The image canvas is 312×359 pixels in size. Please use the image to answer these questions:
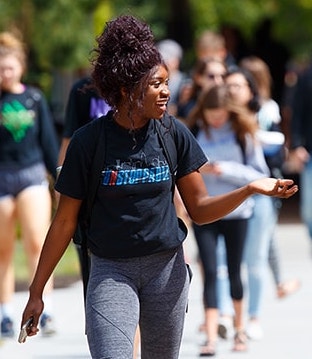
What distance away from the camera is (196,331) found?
31.5 ft

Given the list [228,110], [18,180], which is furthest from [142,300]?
[18,180]

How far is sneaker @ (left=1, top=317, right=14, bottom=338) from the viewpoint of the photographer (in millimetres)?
9367

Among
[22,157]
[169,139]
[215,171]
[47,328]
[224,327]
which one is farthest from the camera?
[47,328]

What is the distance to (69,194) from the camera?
5254mm

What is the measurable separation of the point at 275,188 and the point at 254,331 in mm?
4315

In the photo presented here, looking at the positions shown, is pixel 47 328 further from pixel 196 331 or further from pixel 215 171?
pixel 215 171

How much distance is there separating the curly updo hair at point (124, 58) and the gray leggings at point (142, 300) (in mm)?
648

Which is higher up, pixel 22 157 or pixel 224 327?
pixel 22 157

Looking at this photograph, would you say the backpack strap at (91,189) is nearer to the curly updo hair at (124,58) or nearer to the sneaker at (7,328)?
the curly updo hair at (124,58)

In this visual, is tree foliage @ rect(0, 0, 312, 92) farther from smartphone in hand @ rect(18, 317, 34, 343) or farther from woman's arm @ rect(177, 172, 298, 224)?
smartphone in hand @ rect(18, 317, 34, 343)

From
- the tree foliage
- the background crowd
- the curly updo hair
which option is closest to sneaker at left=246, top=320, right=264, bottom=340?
the background crowd

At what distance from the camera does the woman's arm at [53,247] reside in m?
5.29

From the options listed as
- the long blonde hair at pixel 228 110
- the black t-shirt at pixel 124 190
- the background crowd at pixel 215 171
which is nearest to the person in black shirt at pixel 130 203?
the black t-shirt at pixel 124 190

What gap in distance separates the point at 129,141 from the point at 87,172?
209mm
